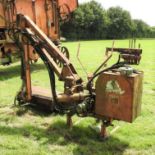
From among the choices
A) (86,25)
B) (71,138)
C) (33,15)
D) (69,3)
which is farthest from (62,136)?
(86,25)

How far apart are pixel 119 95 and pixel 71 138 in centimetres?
97

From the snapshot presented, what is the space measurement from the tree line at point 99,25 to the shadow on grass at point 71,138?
36693mm

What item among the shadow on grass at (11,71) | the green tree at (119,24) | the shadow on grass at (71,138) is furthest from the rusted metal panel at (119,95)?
the green tree at (119,24)

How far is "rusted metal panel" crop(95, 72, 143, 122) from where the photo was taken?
14.0 ft

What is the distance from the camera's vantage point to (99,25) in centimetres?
4772

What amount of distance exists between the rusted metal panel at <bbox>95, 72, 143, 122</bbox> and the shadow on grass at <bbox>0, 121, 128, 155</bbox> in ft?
1.31

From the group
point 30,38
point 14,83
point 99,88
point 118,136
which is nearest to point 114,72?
point 99,88

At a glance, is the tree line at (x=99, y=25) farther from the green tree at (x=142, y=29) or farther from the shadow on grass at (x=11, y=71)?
the shadow on grass at (x=11, y=71)

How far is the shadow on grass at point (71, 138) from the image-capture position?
446cm

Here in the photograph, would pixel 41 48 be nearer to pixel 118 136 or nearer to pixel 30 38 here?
pixel 30 38

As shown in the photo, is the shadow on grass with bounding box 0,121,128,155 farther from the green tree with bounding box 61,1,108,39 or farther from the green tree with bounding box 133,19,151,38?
the green tree with bounding box 133,19,151,38

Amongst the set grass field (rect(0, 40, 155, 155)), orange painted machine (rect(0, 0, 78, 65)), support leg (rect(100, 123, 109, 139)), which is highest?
orange painted machine (rect(0, 0, 78, 65))

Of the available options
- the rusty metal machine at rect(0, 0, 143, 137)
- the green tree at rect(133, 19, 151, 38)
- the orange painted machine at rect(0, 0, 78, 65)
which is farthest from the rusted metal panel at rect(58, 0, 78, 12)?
the green tree at rect(133, 19, 151, 38)

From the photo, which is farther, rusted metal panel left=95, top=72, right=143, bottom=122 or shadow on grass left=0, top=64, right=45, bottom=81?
shadow on grass left=0, top=64, right=45, bottom=81
